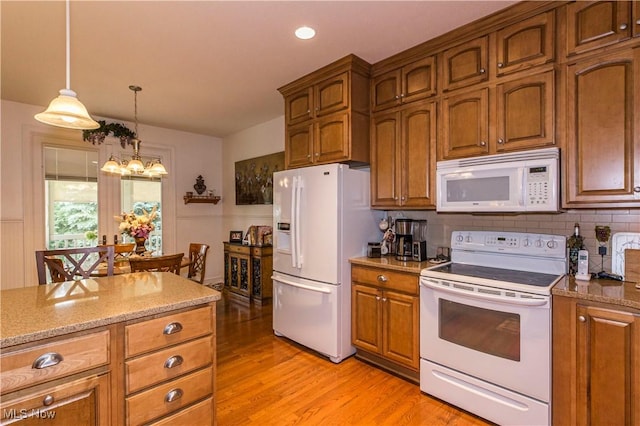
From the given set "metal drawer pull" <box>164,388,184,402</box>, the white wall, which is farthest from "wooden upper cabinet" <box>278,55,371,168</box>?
the white wall

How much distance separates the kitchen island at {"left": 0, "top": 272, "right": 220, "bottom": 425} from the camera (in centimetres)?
118

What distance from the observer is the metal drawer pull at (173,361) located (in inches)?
60.3

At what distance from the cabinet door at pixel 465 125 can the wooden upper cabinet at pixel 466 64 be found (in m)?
0.10

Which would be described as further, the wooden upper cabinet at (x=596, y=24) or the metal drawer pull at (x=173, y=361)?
the wooden upper cabinet at (x=596, y=24)

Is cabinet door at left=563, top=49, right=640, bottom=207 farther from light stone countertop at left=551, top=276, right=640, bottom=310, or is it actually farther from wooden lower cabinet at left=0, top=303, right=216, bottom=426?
wooden lower cabinet at left=0, top=303, right=216, bottom=426

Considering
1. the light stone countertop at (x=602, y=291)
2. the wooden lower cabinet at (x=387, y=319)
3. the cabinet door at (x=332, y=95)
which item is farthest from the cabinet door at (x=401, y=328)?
the cabinet door at (x=332, y=95)

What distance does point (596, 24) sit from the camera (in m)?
1.88

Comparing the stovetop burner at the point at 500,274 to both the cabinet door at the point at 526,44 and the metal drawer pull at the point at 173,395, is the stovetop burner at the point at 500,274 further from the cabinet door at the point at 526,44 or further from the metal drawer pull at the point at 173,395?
the metal drawer pull at the point at 173,395

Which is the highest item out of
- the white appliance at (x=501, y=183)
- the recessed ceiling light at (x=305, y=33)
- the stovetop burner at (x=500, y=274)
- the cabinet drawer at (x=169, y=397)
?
the recessed ceiling light at (x=305, y=33)

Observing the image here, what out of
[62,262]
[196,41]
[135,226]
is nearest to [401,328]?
[62,262]

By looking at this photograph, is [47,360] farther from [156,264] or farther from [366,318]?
[366,318]

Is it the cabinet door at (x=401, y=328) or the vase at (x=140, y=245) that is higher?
the vase at (x=140, y=245)

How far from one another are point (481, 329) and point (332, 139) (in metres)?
1.94

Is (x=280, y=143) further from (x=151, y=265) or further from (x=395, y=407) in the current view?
(x=395, y=407)
